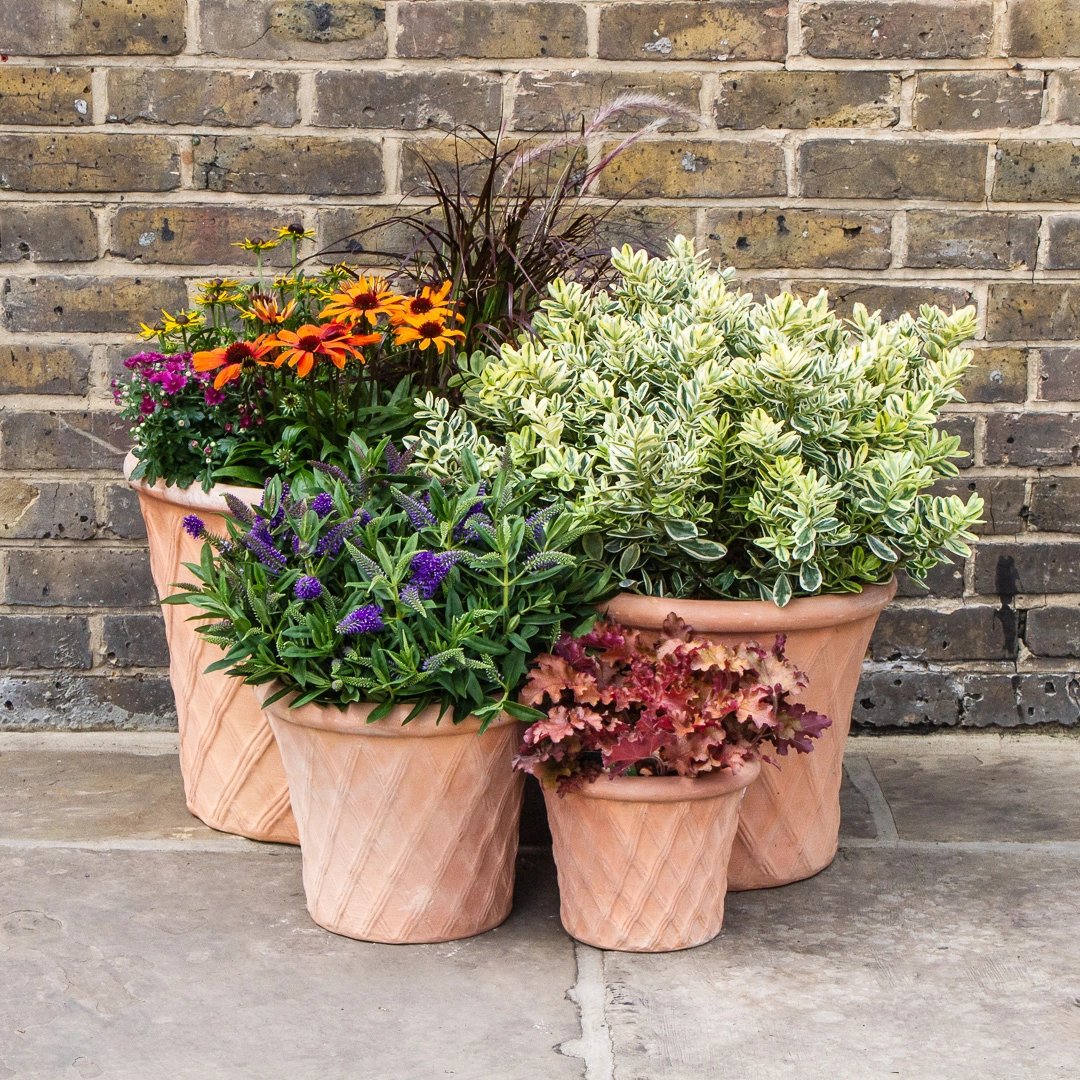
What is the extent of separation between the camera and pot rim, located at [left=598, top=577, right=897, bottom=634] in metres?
1.99

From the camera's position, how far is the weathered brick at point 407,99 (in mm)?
2615

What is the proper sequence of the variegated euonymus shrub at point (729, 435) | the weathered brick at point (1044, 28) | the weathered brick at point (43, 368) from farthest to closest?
1. the weathered brick at point (43, 368)
2. the weathered brick at point (1044, 28)
3. the variegated euonymus shrub at point (729, 435)

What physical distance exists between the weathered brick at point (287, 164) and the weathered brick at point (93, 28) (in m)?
0.22

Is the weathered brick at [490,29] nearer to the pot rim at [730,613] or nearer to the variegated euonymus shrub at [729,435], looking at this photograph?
the variegated euonymus shrub at [729,435]

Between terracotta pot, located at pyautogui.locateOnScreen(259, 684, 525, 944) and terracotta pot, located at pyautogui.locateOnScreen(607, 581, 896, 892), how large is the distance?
0.33 meters

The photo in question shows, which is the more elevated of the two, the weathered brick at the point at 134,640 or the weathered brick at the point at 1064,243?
the weathered brick at the point at 1064,243

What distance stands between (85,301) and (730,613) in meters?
1.54

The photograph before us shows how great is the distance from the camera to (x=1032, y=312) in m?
2.68

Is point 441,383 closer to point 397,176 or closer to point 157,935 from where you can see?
point 397,176

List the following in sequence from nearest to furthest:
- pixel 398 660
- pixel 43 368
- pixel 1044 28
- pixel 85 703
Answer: pixel 398 660 → pixel 1044 28 → pixel 43 368 → pixel 85 703

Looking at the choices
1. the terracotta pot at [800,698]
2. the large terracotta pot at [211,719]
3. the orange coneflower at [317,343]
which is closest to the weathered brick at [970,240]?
the terracotta pot at [800,698]

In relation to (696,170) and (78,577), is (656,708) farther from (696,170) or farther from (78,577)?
(78,577)

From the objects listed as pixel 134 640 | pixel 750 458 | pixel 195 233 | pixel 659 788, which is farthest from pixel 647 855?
pixel 195 233

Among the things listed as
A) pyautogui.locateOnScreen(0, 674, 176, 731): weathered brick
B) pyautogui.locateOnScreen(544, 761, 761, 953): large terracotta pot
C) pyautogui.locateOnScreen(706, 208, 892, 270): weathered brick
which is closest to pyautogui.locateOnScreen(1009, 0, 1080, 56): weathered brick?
pyautogui.locateOnScreen(706, 208, 892, 270): weathered brick
